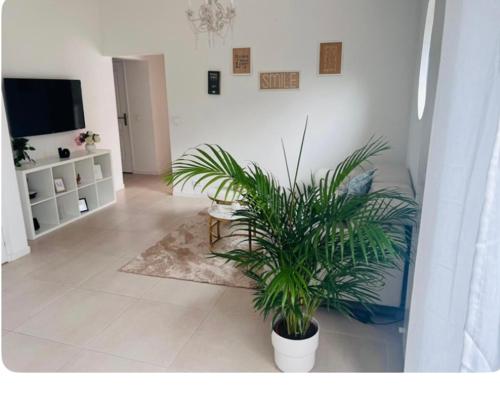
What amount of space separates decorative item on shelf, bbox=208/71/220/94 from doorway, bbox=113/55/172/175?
1789 millimetres

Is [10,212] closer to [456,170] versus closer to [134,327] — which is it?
[134,327]

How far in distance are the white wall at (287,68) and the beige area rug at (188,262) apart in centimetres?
162

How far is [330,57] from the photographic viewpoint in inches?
168

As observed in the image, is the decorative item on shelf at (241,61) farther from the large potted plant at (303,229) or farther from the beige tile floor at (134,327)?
the large potted plant at (303,229)

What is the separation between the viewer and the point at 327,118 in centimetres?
449

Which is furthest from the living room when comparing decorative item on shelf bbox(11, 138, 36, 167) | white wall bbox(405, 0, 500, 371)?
decorative item on shelf bbox(11, 138, 36, 167)

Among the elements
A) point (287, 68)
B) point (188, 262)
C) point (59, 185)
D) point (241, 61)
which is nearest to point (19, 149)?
point (59, 185)

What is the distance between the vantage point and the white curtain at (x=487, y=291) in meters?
0.86

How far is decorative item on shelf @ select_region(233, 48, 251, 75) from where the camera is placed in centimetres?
457

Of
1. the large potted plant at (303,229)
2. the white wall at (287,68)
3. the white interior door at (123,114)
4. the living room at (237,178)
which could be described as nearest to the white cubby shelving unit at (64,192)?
the living room at (237,178)

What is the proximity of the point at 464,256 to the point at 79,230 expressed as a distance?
154 inches

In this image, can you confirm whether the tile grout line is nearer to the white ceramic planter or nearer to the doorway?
the white ceramic planter

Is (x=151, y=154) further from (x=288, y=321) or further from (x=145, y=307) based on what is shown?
(x=288, y=321)

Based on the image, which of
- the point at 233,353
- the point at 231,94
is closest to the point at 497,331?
the point at 233,353
